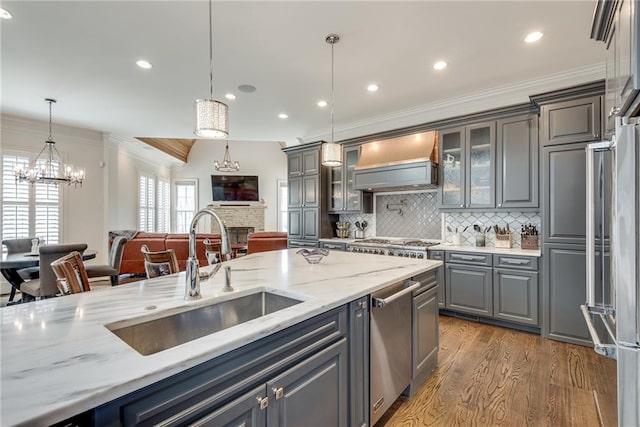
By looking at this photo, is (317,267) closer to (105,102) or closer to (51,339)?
(51,339)

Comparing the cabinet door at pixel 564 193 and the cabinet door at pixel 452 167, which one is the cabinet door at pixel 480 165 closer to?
the cabinet door at pixel 452 167

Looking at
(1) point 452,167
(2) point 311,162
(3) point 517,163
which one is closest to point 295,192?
(2) point 311,162

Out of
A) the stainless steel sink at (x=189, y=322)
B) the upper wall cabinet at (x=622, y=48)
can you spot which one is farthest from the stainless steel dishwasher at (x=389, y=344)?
the upper wall cabinet at (x=622, y=48)

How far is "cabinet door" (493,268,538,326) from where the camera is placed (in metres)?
3.14

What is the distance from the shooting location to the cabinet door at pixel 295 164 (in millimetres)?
5460

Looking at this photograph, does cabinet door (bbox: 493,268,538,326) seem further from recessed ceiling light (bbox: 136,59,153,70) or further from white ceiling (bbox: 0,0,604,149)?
recessed ceiling light (bbox: 136,59,153,70)

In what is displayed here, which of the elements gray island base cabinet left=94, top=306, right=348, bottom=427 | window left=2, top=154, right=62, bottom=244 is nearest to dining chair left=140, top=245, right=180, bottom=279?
gray island base cabinet left=94, top=306, right=348, bottom=427

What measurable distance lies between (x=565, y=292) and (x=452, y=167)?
6.15 feet

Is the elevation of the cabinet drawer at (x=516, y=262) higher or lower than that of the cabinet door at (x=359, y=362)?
higher

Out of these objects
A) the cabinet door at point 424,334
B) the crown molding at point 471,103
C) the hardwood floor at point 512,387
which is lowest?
the hardwood floor at point 512,387

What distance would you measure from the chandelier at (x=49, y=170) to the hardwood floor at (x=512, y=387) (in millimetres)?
5573

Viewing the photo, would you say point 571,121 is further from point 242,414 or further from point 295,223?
point 295,223

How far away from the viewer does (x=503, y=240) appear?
3.68 metres

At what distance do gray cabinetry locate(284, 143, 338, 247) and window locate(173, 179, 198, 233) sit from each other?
585cm
